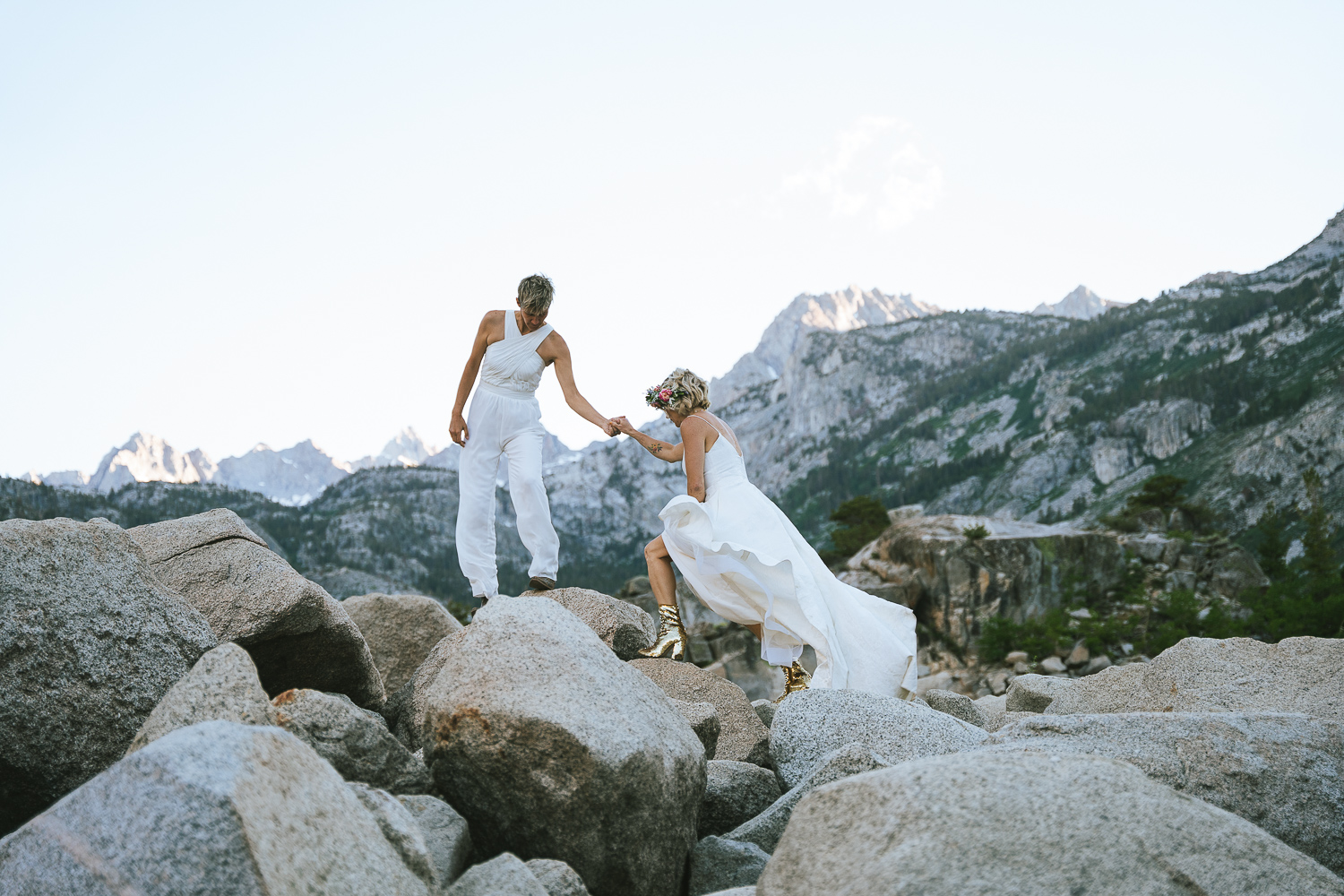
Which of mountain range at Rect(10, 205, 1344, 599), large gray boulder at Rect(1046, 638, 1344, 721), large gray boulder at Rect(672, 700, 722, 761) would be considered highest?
large gray boulder at Rect(672, 700, 722, 761)

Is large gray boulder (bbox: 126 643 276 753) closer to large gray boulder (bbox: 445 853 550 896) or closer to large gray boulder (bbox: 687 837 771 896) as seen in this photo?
large gray boulder (bbox: 445 853 550 896)

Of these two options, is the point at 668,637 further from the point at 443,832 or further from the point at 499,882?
the point at 499,882

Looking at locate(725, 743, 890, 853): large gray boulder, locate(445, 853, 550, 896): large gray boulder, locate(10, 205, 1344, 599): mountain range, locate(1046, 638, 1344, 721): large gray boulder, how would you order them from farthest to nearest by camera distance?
locate(10, 205, 1344, 599): mountain range
locate(1046, 638, 1344, 721): large gray boulder
locate(725, 743, 890, 853): large gray boulder
locate(445, 853, 550, 896): large gray boulder

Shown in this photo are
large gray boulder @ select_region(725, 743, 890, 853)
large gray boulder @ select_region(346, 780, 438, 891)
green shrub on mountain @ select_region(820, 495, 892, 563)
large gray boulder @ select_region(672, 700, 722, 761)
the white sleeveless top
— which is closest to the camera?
large gray boulder @ select_region(346, 780, 438, 891)

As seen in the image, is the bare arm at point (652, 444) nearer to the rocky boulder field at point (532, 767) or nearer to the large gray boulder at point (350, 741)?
the rocky boulder field at point (532, 767)

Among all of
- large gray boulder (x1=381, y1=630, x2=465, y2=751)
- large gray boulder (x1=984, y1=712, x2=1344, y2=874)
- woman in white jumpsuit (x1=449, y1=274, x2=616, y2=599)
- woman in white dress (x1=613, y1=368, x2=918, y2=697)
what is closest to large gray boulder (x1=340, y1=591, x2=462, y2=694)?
woman in white jumpsuit (x1=449, y1=274, x2=616, y2=599)

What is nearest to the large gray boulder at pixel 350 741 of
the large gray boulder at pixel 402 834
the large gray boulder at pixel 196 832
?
the large gray boulder at pixel 402 834

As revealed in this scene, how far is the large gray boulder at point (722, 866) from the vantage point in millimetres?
5062

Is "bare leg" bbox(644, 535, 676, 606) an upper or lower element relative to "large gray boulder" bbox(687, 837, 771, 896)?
upper

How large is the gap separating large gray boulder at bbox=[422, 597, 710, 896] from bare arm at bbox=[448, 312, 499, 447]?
18.1ft

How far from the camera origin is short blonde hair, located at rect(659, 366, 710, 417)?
9.88 metres

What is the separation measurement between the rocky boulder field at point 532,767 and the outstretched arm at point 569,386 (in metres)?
4.03

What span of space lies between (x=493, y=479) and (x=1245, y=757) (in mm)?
7513

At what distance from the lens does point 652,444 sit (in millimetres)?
10648
